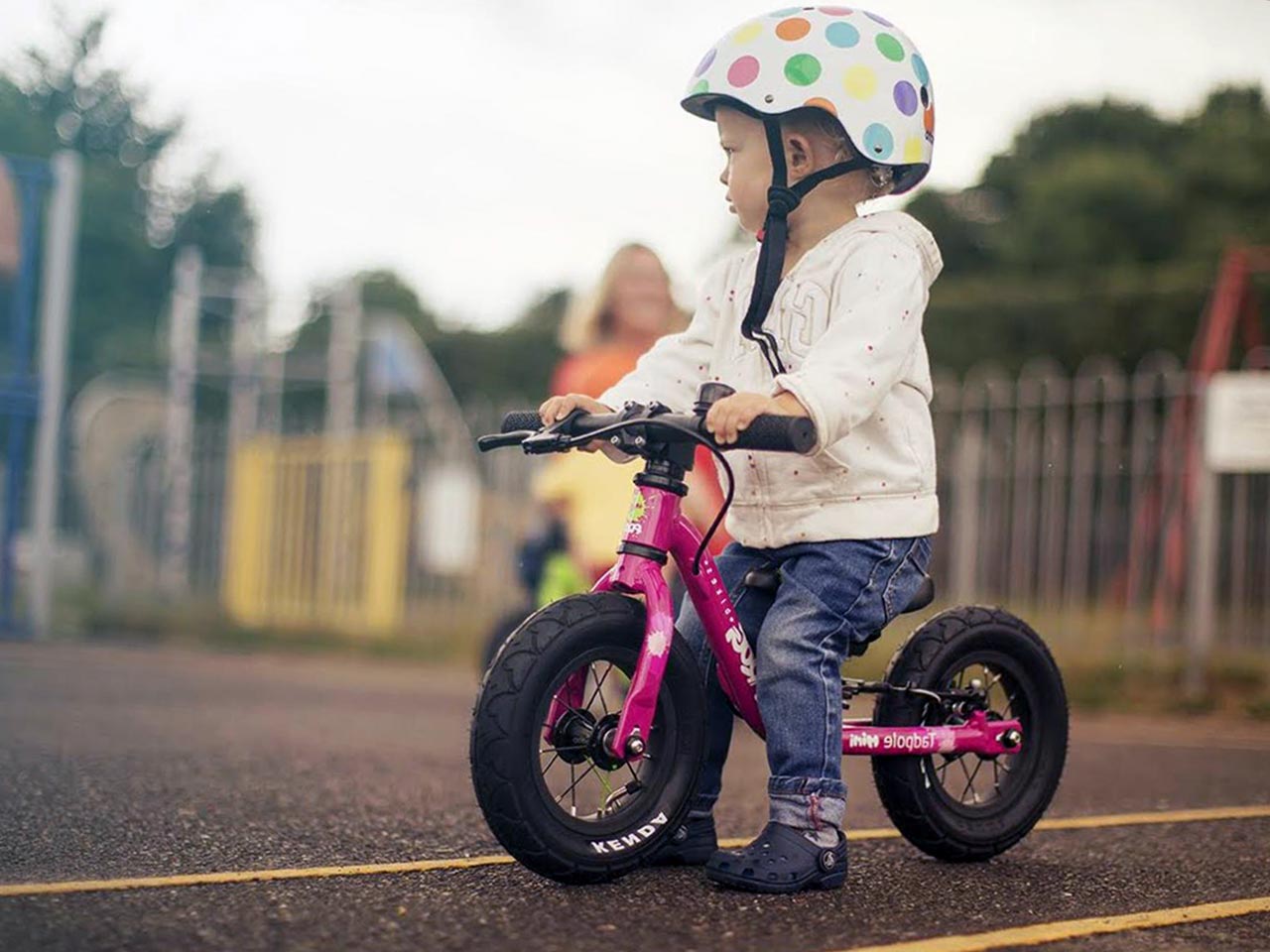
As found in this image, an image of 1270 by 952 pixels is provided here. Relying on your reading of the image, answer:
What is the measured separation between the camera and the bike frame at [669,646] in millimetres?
3191

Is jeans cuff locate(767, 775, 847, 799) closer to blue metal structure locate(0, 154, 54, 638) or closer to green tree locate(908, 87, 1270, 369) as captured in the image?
blue metal structure locate(0, 154, 54, 638)

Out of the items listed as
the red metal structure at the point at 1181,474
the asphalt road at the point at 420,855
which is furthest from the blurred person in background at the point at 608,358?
the red metal structure at the point at 1181,474

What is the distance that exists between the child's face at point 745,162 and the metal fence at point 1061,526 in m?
5.98

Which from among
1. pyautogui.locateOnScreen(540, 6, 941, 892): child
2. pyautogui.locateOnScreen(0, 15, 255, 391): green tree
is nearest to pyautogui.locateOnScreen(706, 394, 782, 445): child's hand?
pyautogui.locateOnScreen(540, 6, 941, 892): child

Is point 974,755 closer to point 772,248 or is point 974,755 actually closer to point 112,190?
point 772,248

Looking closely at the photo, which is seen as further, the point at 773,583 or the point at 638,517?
the point at 773,583

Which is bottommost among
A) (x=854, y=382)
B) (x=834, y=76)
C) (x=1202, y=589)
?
(x=1202, y=589)

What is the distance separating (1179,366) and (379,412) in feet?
33.2

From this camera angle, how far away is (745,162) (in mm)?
3584

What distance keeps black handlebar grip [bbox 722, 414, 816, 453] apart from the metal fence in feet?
21.2

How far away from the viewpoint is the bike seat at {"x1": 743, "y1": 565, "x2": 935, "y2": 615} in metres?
3.50

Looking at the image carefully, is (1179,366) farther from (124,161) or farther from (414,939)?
(414,939)

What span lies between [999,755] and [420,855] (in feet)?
4.17

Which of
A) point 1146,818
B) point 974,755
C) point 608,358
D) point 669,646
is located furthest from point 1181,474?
point 669,646
